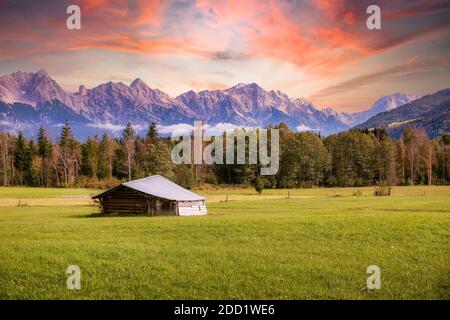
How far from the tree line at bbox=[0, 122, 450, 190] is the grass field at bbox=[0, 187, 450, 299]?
317ft

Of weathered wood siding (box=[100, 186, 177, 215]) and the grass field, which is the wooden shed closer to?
weathered wood siding (box=[100, 186, 177, 215])

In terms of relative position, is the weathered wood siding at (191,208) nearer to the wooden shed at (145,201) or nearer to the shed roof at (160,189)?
the wooden shed at (145,201)

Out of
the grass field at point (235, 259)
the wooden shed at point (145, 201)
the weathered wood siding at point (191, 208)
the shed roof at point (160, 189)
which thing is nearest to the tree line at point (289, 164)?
the shed roof at point (160, 189)

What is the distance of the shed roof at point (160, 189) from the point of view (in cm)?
4694

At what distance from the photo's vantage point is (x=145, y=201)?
46688 mm

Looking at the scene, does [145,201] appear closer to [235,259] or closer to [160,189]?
[160,189]

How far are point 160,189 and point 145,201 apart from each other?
3.02m

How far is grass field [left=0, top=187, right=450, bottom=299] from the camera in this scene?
1641cm

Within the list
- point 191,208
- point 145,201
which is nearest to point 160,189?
point 145,201

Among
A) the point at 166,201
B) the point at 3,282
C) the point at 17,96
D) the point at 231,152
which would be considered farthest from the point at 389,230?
the point at 17,96

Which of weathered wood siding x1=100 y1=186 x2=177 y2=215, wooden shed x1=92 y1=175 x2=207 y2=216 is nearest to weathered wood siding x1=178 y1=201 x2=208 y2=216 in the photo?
wooden shed x1=92 y1=175 x2=207 y2=216
